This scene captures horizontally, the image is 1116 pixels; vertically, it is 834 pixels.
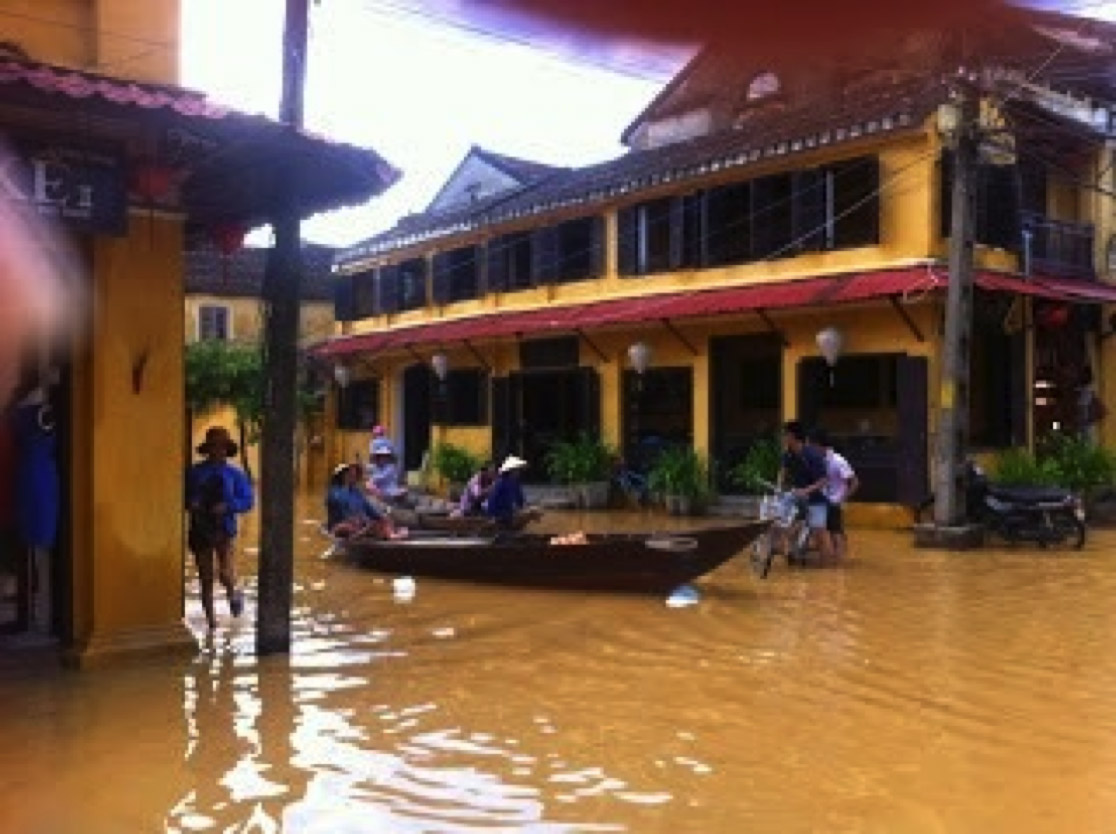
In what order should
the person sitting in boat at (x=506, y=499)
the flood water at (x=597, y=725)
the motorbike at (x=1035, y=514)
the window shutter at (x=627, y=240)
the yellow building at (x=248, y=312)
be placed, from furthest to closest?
1. the yellow building at (x=248, y=312)
2. the window shutter at (x=627, y=240)
3. the motorbike at (x=1035, y=514)
4. the person sitting in boat at (x=506, y=499)
5. the flood water at (x=597, y=725)

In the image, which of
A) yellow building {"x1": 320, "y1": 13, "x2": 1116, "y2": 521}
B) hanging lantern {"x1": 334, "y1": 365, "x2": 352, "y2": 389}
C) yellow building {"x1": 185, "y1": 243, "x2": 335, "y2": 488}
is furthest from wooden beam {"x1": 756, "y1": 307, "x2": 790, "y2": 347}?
yellow building {"x1": 185, "y1": 243, "x2": 335, "y2": 488}

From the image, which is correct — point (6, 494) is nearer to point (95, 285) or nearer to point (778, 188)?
point (95, 285)

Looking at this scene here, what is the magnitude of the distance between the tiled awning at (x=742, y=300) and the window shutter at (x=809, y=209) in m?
0.69

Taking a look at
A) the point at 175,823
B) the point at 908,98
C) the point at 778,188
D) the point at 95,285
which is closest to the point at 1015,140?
the point at 778,188

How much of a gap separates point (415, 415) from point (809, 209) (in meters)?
12.6

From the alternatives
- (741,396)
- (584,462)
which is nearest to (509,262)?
(584,462)

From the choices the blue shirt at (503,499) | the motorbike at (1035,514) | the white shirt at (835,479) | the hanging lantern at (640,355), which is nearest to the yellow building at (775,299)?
the hanging lantern at (640,355)

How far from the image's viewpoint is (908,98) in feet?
6.94

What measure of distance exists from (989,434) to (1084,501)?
7.08 ft

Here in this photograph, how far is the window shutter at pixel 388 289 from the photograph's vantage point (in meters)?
30.0

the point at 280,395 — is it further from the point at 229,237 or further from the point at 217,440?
the point at 229,237

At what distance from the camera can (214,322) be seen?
1458 inches

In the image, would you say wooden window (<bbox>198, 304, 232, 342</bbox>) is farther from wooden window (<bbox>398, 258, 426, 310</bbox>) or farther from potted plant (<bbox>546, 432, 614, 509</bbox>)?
potted plant (<bbox>546, 432, 614, 509</bbox>)

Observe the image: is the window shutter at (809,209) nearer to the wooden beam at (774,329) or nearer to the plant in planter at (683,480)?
the wooden beam at (774,329)
